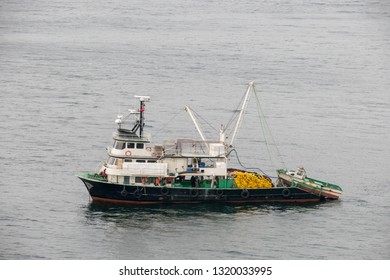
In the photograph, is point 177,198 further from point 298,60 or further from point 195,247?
point 298,60

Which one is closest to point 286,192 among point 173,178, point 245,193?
point 245,193

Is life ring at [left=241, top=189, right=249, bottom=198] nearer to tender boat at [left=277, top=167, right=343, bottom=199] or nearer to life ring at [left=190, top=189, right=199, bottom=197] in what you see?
life ring at [left=190, top=189, right=199, bottom=197]

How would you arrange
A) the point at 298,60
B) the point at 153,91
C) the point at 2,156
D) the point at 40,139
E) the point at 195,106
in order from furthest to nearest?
the point at 298,60
the point at 153,91
the point at 195,106
the point at 40,139
the point at 2,156

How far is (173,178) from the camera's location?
10994 cm

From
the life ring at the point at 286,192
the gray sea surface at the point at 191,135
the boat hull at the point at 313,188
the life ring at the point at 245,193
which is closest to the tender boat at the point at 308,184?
the boat hull at the point at 313,188

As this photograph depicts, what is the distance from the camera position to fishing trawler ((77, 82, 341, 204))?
108 metres

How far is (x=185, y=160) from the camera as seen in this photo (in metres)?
110

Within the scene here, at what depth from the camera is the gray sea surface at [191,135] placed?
Answer: 98.1 meters

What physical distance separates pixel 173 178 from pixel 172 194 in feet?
6.07

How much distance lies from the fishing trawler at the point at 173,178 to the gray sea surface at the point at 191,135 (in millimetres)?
1329

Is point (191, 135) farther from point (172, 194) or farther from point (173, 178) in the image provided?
point (172, 194)

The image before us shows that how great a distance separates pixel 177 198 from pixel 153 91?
60094 mm

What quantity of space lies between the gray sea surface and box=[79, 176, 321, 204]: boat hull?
40.3 inches

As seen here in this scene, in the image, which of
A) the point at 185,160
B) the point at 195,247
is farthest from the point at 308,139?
the point at 195,247
